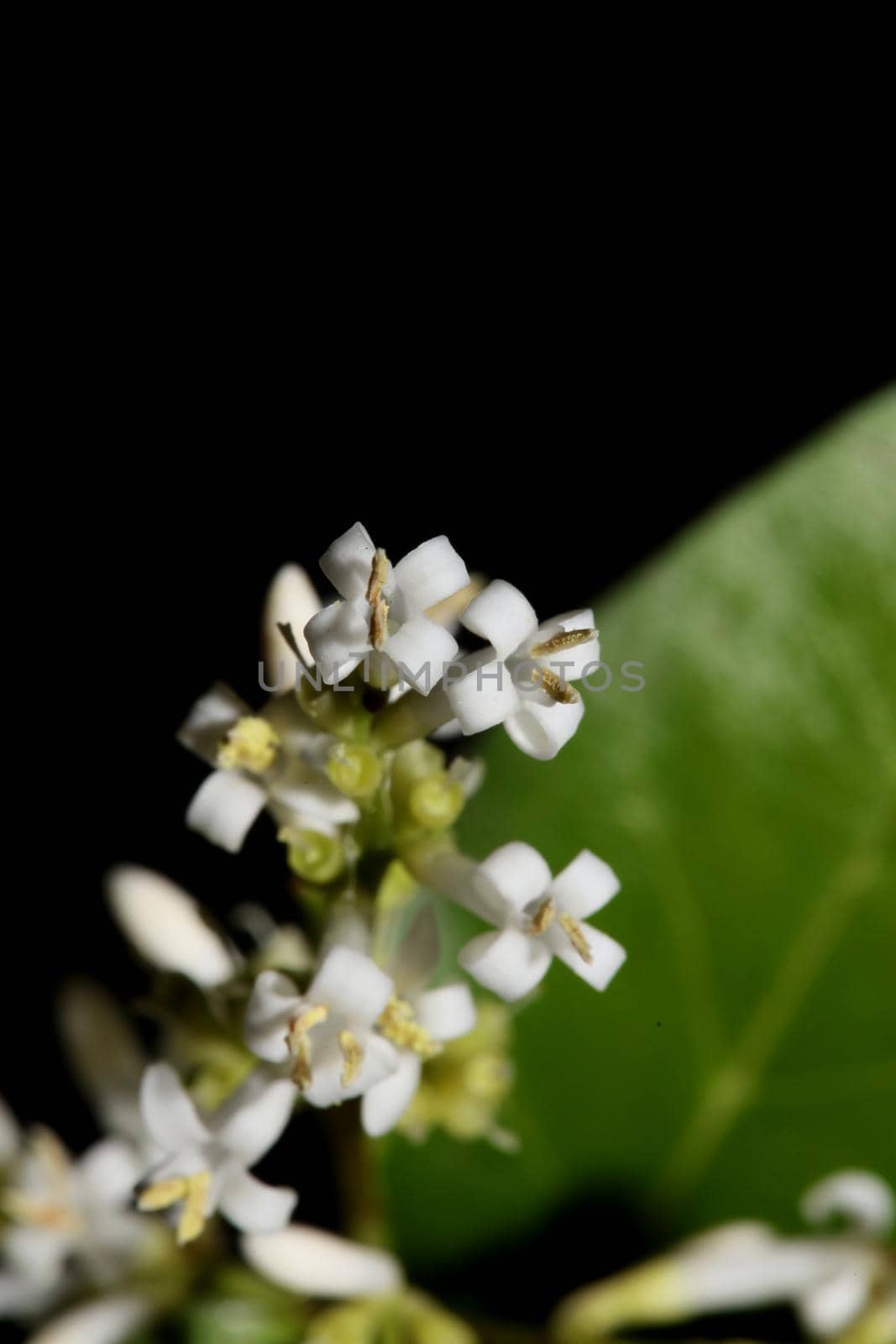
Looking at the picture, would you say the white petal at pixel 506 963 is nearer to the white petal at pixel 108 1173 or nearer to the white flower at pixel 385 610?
the white flower at pixel 385 610

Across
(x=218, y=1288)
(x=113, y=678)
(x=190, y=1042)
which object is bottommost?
(x=218, y=1288)

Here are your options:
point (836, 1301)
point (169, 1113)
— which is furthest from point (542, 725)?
point (836, 1301)

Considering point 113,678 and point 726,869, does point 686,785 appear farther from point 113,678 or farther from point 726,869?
point 113,678

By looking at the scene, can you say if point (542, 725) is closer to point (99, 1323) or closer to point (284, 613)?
point (284, 613)

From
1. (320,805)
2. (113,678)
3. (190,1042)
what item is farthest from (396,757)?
(113,678)

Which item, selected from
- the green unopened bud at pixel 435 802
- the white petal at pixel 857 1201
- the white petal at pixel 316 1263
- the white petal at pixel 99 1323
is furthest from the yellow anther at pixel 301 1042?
the white petal at pixel 857 1201
